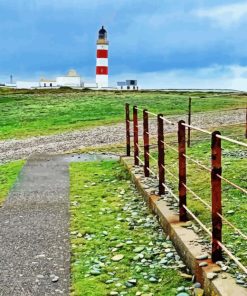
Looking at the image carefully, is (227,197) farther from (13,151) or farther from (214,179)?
(13,151)

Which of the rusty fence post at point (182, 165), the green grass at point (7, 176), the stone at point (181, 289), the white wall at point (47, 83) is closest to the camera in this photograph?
the stone at point (181, 289)

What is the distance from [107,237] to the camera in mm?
8383

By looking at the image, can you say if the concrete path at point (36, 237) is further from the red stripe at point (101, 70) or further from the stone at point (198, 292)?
the red stripe at point (101, 70)

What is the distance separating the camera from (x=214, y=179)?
6.10 m

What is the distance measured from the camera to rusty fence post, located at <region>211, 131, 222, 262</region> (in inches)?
237

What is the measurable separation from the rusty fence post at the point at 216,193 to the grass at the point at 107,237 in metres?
0.54

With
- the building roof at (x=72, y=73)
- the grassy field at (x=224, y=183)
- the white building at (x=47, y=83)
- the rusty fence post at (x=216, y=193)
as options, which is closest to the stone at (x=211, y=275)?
the rusty fence post at (x=216, y=193)

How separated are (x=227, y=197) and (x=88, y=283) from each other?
3.93 metres

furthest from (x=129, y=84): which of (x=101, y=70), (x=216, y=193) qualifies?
(x=216, y=193)

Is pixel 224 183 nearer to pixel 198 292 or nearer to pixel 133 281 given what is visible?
pixel 133 281

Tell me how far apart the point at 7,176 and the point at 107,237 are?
6.56m

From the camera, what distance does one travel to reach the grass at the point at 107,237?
641 cm

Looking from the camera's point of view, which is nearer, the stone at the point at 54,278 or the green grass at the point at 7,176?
the stone at the point at 54,278

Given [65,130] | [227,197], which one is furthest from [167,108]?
[227,197]
